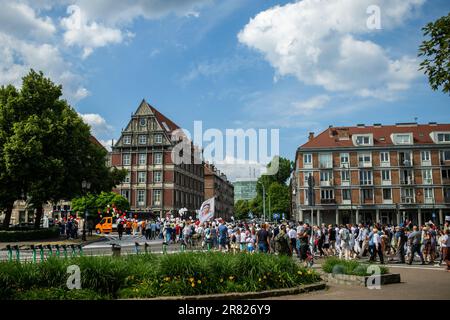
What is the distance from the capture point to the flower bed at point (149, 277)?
369 inches

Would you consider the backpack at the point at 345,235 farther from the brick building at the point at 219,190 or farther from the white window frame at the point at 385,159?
the brick building at the point at 219,190

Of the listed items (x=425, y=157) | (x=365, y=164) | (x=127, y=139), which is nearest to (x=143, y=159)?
(x=127, y=139)

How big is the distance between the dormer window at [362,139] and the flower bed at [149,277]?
193ft

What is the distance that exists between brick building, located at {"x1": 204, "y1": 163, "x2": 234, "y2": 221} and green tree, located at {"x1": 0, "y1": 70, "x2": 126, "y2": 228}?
5882cm

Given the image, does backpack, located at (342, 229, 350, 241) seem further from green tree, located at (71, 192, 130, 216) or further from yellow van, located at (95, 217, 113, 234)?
green tree, located at (71, 192, 130, 216)

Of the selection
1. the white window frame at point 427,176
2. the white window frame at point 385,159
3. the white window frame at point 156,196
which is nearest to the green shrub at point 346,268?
the white window frame at point 385,159

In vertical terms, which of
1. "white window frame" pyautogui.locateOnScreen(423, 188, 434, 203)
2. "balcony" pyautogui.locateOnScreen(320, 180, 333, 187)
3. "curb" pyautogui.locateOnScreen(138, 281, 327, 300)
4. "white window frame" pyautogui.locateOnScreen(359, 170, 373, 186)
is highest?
"white window frame" pyautogui.locateOnScreen(359, 170, 373, 186)

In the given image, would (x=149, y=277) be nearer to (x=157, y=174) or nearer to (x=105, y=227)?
(x=105, y=227)

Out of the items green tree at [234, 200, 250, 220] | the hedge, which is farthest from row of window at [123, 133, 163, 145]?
green tree at [234, 200, 250, 220]

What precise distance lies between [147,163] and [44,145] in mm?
37249

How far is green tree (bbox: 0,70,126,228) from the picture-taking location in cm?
3547

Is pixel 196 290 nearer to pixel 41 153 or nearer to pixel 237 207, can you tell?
pixel 41 153
